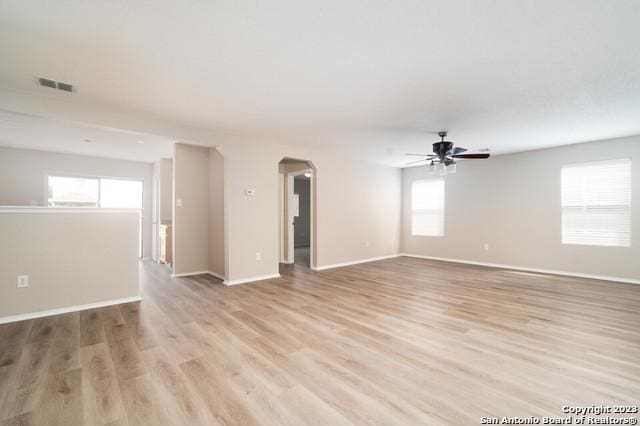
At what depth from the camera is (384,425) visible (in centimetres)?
152

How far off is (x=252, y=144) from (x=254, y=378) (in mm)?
3730

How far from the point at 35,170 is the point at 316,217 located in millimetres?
5951

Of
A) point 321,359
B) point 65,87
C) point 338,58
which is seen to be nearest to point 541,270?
point 321,359

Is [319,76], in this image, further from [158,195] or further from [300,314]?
[158,195]

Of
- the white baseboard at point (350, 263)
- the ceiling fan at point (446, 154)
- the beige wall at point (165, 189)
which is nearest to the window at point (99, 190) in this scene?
the beige wall at point (165, 189)

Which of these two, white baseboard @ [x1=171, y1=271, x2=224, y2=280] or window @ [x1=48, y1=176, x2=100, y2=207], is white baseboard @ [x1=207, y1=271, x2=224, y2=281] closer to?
white baseboard @ [x1=171, y1=271, x2=224, y2=280]

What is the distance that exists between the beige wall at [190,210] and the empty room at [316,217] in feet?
0.19

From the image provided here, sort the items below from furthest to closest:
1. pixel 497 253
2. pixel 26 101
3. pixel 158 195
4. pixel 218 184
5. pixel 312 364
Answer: pixel 158 195
pixel 497 253
pixel 218 184
pixel 26 101
pixel 312 364

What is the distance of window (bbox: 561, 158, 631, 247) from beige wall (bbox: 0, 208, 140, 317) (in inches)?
291

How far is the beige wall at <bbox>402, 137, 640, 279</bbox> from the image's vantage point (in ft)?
15.5

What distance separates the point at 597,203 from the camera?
4.91 metres

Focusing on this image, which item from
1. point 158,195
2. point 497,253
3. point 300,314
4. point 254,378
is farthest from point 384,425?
point 158,195

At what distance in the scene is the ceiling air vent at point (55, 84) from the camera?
2.63 metres

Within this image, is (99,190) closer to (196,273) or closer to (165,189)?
(165,189)
